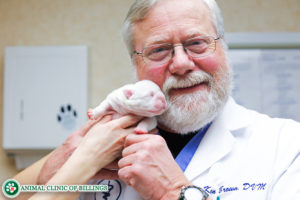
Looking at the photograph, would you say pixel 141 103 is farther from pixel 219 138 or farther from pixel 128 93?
pixel 219 138

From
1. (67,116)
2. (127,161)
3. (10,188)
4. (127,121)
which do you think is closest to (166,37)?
(127,121)

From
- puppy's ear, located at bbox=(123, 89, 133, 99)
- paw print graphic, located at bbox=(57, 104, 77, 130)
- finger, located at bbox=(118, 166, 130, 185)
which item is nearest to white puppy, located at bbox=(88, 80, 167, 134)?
puppy's ear, located at bbox=(123, 89, 133, 99)

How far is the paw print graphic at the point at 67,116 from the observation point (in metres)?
1.65

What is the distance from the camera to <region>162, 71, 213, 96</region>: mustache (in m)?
0.91

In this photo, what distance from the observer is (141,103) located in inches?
34.5

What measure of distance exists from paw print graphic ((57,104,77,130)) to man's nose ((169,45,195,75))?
87 cm

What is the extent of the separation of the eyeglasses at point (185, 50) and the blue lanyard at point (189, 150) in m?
0.24

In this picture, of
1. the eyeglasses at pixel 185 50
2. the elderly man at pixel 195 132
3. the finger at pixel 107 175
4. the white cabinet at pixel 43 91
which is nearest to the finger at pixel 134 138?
the elderly man at pixel 195 132

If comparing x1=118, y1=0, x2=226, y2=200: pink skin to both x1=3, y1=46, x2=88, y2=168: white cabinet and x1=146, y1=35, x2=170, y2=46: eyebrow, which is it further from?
x1=3, y1=46, x2=88, y2=168: white cabinet

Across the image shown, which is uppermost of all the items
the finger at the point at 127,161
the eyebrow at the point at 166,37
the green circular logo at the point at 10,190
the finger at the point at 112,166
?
the eyebrow at the point at 166,37

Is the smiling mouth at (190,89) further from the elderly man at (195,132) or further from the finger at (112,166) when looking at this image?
the finger at (112,166)

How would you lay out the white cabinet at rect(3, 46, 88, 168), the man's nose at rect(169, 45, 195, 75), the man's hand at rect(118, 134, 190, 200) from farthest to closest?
1. the white cabinet at rect(3, 46, 88, 168)
2. the man's nose at rect(169, 45, 195, 75)
3. the man's hand at rect(118, 134, 190, 200)

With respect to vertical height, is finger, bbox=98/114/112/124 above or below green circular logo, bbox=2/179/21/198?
above

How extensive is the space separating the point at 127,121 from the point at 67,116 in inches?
32.5
